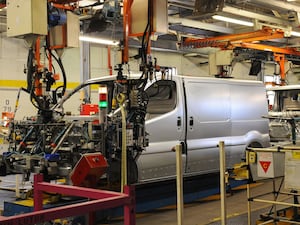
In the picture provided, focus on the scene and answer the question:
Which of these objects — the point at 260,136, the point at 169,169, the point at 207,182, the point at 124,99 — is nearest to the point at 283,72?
the point at 260,136

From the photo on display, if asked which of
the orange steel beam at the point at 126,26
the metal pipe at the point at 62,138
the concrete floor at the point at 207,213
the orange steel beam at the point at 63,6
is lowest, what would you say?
the concrete floor at the point at 207,213

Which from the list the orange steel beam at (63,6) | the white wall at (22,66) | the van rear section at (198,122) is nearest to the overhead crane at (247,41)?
the white wall at (22,66)

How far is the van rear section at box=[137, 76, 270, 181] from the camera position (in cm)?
721

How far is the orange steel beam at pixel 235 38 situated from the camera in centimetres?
1346

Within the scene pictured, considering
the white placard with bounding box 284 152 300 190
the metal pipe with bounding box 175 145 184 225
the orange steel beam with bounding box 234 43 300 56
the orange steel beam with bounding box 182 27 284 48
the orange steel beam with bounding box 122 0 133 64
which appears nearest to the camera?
the metal pipe with bounding box 175 145 184 225

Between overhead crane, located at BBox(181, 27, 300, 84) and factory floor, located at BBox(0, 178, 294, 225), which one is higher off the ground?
overhead crane, located at BBox(181, 27, 300, 84)

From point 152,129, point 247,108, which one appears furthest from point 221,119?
point 152,129

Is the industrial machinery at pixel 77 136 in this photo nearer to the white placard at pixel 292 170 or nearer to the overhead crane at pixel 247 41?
the white placard at pixel 292 170

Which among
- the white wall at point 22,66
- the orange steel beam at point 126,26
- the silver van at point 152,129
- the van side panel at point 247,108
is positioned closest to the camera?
the silver van at point 152,129

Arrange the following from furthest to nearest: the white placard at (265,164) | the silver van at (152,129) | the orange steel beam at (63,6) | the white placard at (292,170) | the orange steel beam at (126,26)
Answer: the orange steel beam at (63,6), the orange steel beam at (126,26), the silver van at (152,129), the white placard at (265,164), the white placard at (292,170)

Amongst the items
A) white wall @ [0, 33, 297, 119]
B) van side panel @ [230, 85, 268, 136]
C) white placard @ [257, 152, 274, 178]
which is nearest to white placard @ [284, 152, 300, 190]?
white placard @ [257, 152, 274, 178]

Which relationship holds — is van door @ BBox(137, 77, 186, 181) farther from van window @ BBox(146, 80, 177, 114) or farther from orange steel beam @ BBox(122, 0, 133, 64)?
orange steel beam @ BBox(122, 0, 133, 64)

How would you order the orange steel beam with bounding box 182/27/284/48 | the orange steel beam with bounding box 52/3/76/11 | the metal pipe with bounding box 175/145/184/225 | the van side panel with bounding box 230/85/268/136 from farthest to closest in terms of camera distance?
the orange steel beam with bounding box 182/27/284/48 → the van side panel with bounding box 230/85/268/136 → the orange steel beam with bounding box 52/3/76/11 → the metal pipe with bounding box 175/145/184/225

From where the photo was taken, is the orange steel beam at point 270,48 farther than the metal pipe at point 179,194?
Yes
